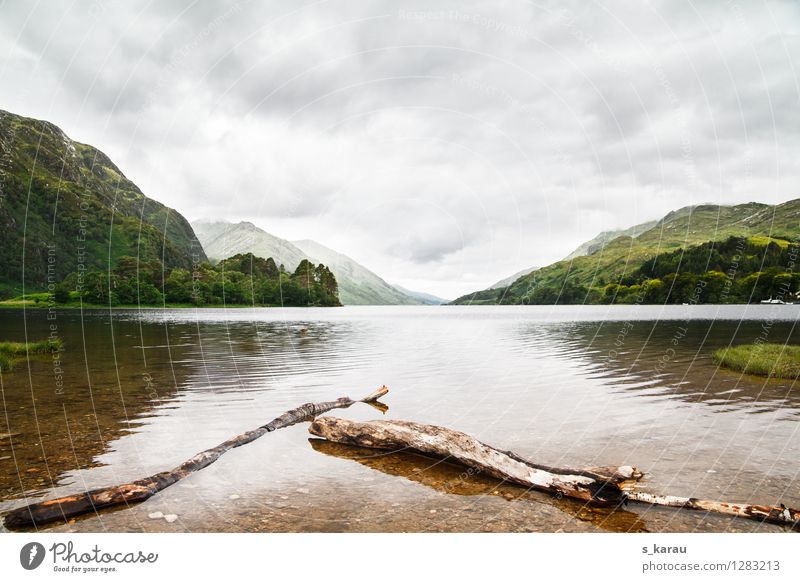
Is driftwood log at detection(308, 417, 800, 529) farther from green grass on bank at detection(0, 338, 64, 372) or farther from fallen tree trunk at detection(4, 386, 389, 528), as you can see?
green grass on bank at detection(0, 338, 64, 372)

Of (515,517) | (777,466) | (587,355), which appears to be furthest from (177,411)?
(587,355)

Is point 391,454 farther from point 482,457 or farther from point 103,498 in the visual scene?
point 103,498

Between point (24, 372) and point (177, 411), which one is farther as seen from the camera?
point (24, 372)

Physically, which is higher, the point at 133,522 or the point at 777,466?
the point at 133,522

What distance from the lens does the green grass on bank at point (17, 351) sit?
31.4 meters

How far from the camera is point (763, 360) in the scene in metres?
32.0

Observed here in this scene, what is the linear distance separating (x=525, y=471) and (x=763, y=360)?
30.9 meters

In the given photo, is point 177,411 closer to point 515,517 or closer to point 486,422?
point 486,422

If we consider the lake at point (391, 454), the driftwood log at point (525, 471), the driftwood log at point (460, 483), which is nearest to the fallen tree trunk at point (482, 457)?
the driftwood log at point (525, 471)

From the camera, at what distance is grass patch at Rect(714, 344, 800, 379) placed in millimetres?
29639

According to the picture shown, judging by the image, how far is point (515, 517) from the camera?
373 inches

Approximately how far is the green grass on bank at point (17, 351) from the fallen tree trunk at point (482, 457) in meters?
29.1

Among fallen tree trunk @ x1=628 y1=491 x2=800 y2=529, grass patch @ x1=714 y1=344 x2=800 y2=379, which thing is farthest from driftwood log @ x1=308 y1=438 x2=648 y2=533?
grass patch @ x1=714 y1=344 x2=800 y2=379

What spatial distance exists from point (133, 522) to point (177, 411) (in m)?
11.1
